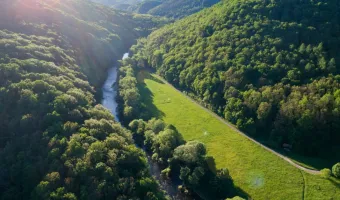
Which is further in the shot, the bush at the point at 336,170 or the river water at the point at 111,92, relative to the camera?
the river water at the point at 111,92

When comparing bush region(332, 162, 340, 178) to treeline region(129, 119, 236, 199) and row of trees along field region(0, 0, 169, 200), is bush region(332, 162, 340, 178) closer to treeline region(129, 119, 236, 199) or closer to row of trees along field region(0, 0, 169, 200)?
treeline region(129, 119, 236, 199)

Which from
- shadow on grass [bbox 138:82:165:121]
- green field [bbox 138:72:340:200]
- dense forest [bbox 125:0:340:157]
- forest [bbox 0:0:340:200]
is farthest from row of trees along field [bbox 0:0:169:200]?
dense forest [bbox 125:0:340:157]

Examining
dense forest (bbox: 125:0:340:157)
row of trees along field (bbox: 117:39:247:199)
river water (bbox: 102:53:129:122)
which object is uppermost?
dense forest (bbox: 125:0:340:157)

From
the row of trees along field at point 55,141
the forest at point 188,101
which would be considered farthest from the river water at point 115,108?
the row of trees along field at point 55,141

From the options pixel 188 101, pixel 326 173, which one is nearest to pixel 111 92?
pixel 188 101

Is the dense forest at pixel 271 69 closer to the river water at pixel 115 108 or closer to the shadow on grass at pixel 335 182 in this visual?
the shadow on grass at pixel 335 182

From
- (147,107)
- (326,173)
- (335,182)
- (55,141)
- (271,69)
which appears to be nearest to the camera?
(55,141)

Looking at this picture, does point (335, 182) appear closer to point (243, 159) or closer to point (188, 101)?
point (243, 159)
